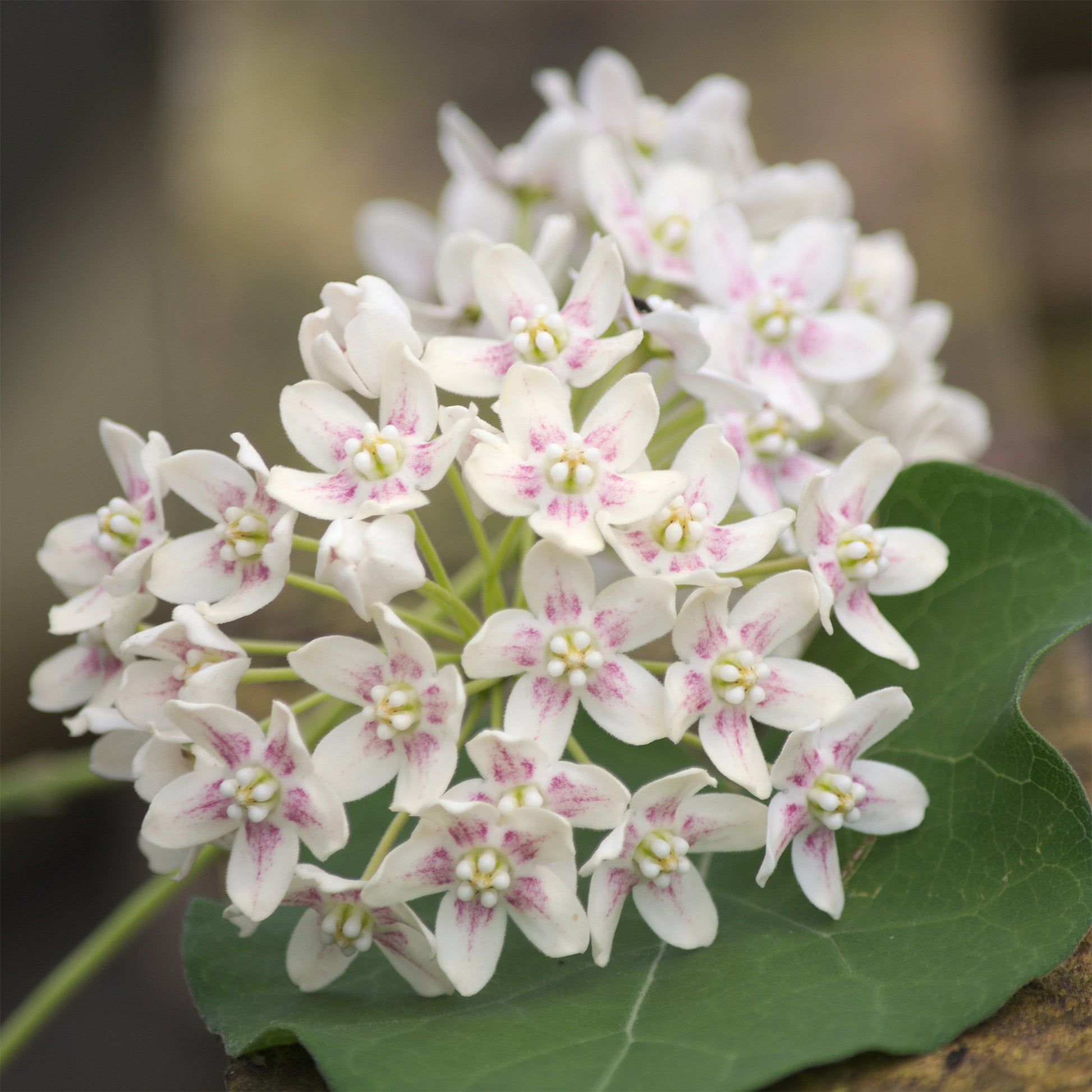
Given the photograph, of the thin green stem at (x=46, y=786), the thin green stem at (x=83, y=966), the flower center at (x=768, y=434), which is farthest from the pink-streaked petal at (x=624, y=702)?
the thin green stem at (x=46, y=786)

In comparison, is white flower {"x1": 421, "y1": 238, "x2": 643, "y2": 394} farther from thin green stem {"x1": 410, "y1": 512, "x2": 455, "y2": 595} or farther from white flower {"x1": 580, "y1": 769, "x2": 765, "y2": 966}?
white flower {"x1": 580, "y1": 769, "x2": 765, "y2": 966}

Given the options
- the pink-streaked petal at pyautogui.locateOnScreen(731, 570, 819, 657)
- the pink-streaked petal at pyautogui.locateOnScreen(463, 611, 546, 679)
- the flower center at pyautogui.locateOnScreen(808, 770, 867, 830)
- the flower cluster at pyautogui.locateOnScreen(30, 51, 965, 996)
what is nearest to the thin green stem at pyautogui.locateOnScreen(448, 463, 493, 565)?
the flower cluster at pyautogui.locateOnScreen(30, 51, 965, 996)

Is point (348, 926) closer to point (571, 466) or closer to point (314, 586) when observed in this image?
point (314, 586)

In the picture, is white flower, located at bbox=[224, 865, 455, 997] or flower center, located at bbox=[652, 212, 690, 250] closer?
white flower, located at bbox=[224, 865, 455, 997]

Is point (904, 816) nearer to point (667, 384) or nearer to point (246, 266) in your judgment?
point (667, 384)

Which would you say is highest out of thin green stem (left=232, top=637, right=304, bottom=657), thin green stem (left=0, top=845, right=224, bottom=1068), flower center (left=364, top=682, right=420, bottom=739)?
thin green stem (left=232, top=637, right=304, bottom=657)

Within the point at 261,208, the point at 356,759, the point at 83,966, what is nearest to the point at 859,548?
the point at 356,759

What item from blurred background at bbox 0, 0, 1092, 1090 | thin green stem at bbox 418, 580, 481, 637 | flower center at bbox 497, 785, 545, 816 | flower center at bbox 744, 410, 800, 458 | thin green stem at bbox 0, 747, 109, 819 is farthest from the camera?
blurred background at bbox 0, 0, 1092, 1090

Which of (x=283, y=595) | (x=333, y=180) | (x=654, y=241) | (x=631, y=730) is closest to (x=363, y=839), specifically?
(x=631, y=730)
